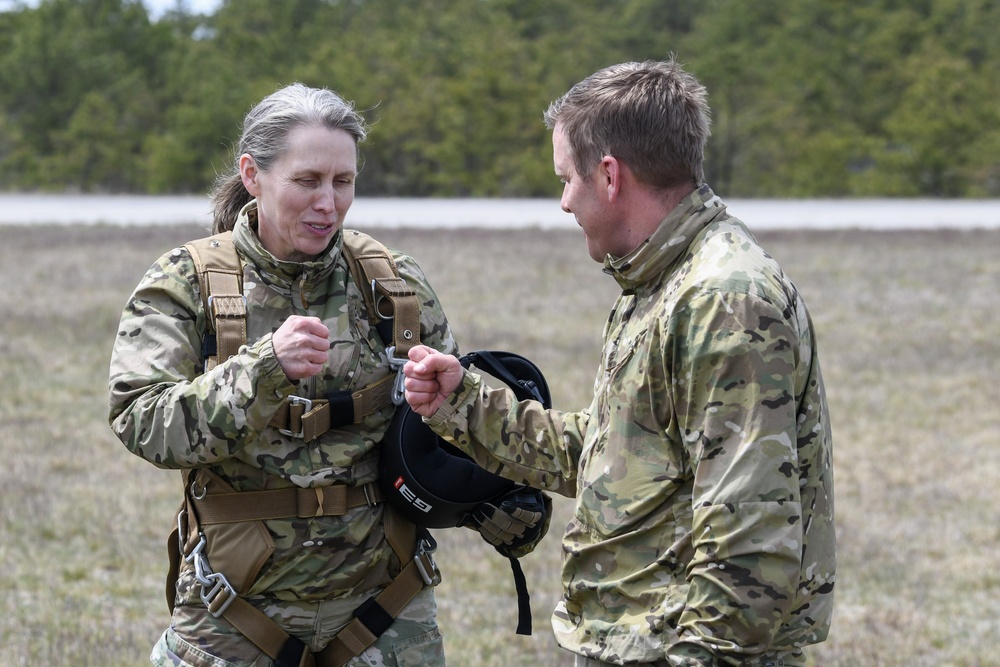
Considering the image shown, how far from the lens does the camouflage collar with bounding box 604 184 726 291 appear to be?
2682 mm

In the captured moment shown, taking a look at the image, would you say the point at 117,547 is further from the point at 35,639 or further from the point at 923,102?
the point at 923,102

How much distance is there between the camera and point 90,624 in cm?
639

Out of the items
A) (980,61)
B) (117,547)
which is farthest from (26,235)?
(980,61)

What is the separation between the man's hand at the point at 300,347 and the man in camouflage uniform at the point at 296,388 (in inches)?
5.2

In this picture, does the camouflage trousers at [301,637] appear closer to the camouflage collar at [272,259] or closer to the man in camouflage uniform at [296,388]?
the man in camouflage uniform at [296,388]

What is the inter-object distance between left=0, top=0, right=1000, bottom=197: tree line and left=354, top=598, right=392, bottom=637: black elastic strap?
4551 centimetres

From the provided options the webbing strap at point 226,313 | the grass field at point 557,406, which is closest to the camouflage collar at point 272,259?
the webbing strap at point 226,313

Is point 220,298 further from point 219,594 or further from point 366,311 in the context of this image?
point 219,594

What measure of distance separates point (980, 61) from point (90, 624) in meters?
51.7

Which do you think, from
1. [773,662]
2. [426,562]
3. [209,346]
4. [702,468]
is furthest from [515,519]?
[702,468]

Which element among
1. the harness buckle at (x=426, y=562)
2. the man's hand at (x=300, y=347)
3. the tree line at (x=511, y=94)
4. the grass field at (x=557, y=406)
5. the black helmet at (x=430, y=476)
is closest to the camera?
the man's hand at (x=300, y=347)

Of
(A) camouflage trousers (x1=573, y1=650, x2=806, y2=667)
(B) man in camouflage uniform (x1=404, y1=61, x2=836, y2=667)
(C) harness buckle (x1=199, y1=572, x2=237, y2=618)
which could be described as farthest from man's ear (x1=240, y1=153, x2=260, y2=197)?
(A) camouflage trousers (x1=573, y1=650, x2=806, y2=667)

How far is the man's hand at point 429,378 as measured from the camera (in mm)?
3170

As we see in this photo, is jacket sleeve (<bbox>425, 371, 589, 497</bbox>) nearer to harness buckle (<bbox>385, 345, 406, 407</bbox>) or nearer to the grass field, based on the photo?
harness buckle (<bbox>385, 345, 406, 407</bbox>)
